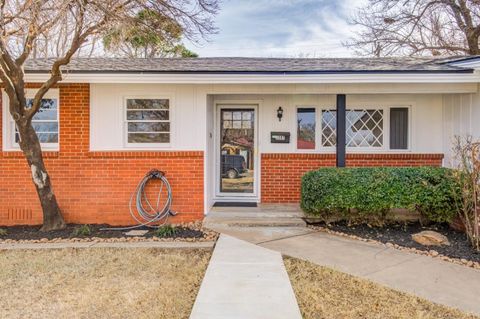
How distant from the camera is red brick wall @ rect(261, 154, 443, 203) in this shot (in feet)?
26.5

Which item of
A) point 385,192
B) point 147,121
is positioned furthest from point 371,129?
point 147,121

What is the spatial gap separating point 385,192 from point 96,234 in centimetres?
547

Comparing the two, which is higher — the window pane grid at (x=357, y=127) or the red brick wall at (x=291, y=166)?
the window pane grid at (x=357, y=127)

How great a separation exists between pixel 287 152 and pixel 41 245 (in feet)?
17.8

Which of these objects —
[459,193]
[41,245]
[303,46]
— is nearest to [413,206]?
[459,193]

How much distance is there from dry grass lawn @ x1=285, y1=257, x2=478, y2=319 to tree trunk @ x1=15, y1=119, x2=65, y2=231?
481 cm

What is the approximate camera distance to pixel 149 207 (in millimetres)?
7090

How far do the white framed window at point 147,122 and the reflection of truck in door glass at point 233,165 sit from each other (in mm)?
1875

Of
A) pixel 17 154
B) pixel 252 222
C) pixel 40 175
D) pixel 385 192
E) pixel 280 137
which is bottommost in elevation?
pixel 252 222

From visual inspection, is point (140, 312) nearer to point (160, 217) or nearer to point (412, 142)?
point (160, 217)

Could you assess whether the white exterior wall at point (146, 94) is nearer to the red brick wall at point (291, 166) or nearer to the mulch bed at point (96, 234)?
the mulch bed at point (96, 234)

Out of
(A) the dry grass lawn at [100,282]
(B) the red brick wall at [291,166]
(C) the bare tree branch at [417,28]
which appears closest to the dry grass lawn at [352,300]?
(A) the dry grass lawn at [100,282]

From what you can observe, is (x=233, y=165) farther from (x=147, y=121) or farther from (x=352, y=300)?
(x=352, y=300)

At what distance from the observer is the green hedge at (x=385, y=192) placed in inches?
247
